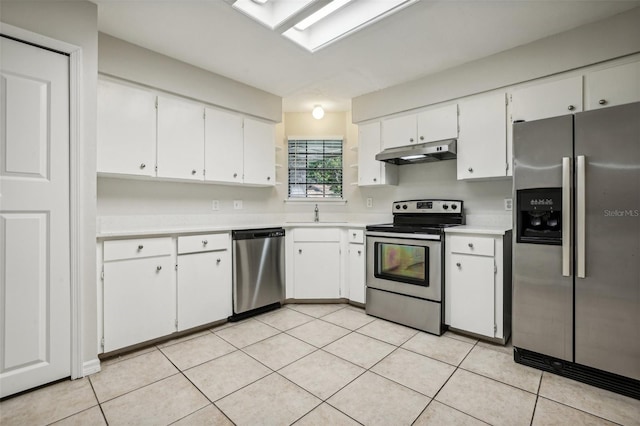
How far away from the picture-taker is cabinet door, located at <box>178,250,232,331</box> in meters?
2.64

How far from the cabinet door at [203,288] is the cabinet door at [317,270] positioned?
85 cm

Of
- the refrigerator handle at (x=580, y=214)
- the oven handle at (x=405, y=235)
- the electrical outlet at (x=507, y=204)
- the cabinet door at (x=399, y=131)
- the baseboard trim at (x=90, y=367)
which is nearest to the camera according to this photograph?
the refrigerator handle at (x=580, y=214)

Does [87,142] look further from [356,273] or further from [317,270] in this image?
[356,273]

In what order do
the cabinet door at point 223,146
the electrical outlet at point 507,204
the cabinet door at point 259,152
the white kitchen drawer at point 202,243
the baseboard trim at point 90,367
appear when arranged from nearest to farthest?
the baseboard trim at point 90,367 → the white kitchen drawer at point 202,243 → the electrical outlet at point 507,204 → the cabinet door at point 223,146 → the cabinet door at point 259,152

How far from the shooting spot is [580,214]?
191 centimetres

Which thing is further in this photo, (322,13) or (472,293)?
(472,293)

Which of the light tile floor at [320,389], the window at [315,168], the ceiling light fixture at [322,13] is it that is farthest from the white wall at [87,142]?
the window at [315,168]

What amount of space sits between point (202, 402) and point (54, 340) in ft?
3.47

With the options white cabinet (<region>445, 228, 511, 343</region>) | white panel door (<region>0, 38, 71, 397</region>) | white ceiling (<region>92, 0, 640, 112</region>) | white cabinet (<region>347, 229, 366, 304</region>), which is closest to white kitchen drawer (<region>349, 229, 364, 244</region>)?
white cabinet (<region>347, 229, 366, 304</region>)

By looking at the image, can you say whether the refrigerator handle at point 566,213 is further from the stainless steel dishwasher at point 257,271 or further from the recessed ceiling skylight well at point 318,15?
the stainless steel dishwasher at point 257,271

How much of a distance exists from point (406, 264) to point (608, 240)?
146 centimetres

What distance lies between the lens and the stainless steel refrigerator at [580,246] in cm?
179

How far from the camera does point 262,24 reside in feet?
7.57

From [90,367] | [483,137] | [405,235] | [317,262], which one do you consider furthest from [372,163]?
[90,367]
